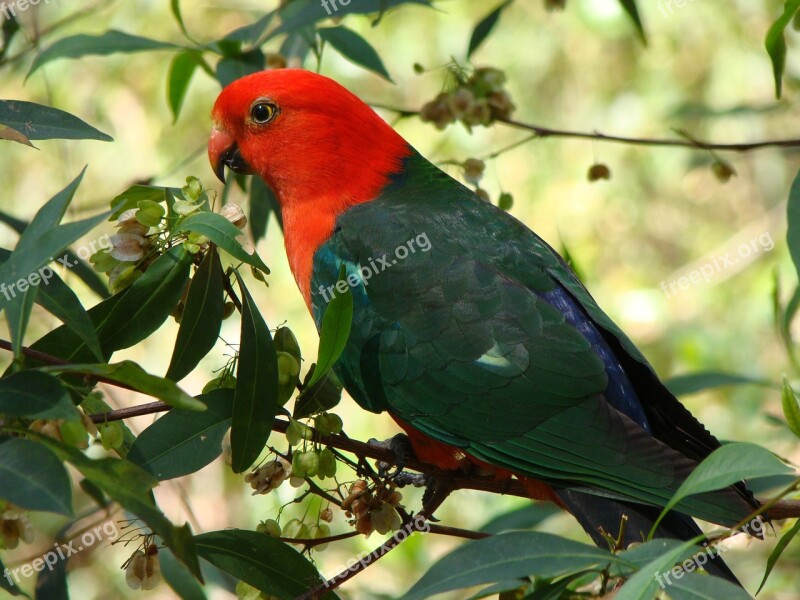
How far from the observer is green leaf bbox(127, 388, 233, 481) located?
1.79 m

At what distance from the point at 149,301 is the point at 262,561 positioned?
1.87ft

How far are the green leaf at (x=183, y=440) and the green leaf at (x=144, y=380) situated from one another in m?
0.33

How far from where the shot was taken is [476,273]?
2.59 metres

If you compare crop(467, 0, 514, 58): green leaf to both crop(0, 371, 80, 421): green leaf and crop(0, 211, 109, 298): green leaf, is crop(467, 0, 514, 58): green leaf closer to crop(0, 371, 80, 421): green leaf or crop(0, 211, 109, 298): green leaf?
crop(0, 211, 109, 298): green leaf

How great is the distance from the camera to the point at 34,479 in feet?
4.52

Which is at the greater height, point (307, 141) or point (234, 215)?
point (307, 141)

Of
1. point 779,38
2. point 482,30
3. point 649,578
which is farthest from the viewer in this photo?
point 482,30

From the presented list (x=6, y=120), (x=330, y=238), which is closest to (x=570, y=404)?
(x=330, y=238)

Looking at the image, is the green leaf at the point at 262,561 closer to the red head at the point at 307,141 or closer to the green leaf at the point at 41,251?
the green leaf at the point at 41,251

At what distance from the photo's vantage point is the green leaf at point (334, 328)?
1.82m

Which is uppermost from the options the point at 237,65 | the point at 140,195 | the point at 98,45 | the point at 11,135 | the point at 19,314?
the point at 98,45

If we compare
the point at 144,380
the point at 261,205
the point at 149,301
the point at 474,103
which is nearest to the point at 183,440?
the point at 149,301

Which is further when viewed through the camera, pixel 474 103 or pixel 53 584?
pixel 474 103

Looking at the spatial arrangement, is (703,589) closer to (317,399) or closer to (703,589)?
(703,589)
